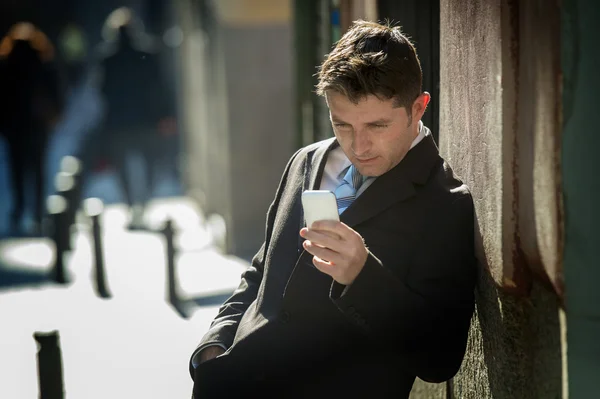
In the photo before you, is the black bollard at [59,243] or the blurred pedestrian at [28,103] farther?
the blurred pedestrian at [28,103]

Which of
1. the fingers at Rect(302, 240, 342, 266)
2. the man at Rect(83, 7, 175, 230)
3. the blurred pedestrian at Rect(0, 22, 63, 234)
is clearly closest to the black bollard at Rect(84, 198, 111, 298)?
the man at Rect(83, 7, 175, 230)

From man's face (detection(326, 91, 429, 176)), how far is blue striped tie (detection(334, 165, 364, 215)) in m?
0.09

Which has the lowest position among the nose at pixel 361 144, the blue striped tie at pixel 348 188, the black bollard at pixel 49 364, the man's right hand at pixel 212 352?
the black bollard at pixel 49 364

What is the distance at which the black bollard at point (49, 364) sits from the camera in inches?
178

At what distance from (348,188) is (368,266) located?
0.46 meters

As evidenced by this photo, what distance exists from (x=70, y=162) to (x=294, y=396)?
1282 cm

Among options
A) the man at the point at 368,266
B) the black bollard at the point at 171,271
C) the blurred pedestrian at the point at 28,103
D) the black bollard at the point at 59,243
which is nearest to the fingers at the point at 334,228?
the man at the point at 368,266

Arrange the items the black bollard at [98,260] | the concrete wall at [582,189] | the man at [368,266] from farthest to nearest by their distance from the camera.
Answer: the black bollard at [98,260]
the man at [368,266]
the concrete wall at [582,189]

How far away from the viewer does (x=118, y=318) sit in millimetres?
7754

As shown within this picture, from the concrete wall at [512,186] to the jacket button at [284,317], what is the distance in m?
0.62

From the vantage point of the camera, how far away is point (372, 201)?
2.94 metres

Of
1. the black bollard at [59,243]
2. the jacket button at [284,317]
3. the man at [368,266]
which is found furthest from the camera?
the black bollard at [59,243]

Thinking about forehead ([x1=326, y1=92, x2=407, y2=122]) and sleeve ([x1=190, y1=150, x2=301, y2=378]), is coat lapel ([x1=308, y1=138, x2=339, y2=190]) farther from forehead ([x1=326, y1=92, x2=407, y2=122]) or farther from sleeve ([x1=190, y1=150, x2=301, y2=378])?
forehead ([x1=326, y1=92, x2=407, y2=122])

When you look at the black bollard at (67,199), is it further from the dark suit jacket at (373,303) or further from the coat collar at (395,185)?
the coat collar at (395,185)
